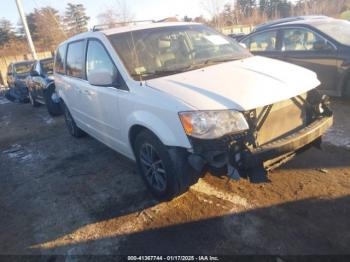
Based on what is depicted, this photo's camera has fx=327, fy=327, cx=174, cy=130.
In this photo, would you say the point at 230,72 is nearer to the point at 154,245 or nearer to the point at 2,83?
the point at 154,245

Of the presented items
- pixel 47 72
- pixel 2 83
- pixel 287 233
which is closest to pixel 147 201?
pixel 287 233

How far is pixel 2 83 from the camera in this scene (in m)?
25.8

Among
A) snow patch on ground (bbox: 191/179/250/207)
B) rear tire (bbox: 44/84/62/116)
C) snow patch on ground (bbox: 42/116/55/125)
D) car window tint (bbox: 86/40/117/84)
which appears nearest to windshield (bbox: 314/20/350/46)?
snow patch on ground (bbox: 191/179/250/207)

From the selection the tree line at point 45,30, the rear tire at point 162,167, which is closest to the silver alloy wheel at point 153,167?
the rear tire at point 162,167

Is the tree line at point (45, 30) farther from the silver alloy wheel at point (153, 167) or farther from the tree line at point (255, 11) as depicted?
the silver alloy wheel at point (153, 167)

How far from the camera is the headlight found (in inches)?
112

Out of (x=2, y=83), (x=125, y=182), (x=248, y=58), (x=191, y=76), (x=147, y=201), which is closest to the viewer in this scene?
(x=191, y=76)

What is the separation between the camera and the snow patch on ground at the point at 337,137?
4.48 metres

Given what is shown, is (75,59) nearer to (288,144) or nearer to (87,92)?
(87,92)

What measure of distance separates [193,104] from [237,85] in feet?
1.74

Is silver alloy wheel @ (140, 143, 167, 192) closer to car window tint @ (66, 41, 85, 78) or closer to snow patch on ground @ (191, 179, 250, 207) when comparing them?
snow patch on ground @ (191, 179, 250, 207)

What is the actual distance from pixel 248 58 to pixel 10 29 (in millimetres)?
48896

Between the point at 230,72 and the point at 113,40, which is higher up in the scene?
the point at 113,40

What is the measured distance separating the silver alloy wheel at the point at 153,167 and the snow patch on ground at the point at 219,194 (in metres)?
0.51
